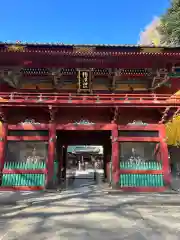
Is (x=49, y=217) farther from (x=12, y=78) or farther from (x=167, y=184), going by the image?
(x=12, y=78)

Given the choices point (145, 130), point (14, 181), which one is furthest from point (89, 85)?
point (14, 181)

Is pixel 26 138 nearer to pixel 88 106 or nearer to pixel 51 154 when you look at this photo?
pixel 51 154

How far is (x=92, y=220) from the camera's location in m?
6.26

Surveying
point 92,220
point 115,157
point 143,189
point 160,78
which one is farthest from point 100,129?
point 92,220

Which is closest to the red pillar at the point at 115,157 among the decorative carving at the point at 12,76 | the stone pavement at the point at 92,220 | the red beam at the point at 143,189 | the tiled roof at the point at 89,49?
the red beam at the point at 143,189

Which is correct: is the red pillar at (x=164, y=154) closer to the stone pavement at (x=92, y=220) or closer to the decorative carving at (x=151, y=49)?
the stone pavement at (x=92, y=220)

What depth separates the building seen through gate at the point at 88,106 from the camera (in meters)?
12.3

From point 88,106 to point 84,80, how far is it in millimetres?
1945

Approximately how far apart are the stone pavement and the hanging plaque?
7.48m

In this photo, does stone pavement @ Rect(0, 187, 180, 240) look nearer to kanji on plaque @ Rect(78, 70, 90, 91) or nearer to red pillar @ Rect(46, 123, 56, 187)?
red pillar @ Rect(46, 123, 56, 187)

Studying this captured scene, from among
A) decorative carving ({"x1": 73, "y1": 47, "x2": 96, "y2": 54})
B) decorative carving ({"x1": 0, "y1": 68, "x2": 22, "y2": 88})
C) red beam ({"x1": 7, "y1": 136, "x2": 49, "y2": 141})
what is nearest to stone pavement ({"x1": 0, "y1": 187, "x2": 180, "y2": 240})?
red beam ({"x1": 7, "y1": 136, "x2": 49, "y2": 141})

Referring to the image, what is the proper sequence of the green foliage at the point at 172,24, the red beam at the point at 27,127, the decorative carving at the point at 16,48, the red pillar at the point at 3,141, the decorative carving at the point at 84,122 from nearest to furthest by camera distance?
the decorative carving at the point at 16,48
the red pillar at the point at 3,141
the red beam at the point at 27,127
the decorative carving at the point at 84,122
the green foliage at the point at 172,24

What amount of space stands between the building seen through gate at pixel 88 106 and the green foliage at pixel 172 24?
60.7ft

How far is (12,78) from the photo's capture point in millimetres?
13477
